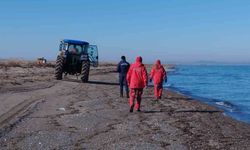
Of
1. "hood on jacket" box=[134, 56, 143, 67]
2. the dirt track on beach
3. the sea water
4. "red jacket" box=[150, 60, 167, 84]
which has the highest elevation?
"hood on jacket" box=[134, 56, 143, 67]

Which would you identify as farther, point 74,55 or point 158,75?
point 74,55

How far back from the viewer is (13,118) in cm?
1380

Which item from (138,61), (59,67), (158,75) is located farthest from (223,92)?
(138,61)

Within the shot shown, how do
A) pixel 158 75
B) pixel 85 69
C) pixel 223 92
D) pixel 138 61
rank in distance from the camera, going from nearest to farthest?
pixel 138 61, pixel 158 75, pixel 85 69, pixel 223 92

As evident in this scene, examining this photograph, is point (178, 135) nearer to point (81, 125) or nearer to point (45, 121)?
point (81, 125)

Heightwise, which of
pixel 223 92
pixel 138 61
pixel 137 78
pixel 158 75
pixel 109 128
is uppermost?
pixel 138 61

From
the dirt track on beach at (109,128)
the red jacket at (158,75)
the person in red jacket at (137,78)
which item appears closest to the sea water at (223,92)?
the red jacket at (158,75)

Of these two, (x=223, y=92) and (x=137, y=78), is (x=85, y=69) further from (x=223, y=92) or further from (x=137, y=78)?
(x=137, y=78)

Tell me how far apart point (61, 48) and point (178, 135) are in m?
21.4

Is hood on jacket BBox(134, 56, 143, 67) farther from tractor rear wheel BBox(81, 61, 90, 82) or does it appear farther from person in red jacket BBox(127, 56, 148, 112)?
tractor rear wheel BBox(81, 61, 90, 82)

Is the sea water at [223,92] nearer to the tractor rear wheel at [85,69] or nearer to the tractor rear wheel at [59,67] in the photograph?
the tractor rear wheel at [85,69]

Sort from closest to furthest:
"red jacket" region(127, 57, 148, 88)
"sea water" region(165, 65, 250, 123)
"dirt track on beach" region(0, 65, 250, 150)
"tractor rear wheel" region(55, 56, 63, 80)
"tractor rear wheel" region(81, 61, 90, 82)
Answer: "dirt track on beach" region(0, 65, 250, 150), "red jacket" region(127, 57, 148, 88), "sea water" region(165, 65, 250, 123), "tractor rear wheel" region(81, 61, 90, 82), "tractor rear wheel" region(55, 56, 63, 80)

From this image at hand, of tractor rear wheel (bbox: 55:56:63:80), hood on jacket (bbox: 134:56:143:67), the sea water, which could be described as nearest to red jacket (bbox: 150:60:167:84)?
the sea water

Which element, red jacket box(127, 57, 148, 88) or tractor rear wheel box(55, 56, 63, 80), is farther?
tractor rear wheel box(55, 56, 63, 80)
